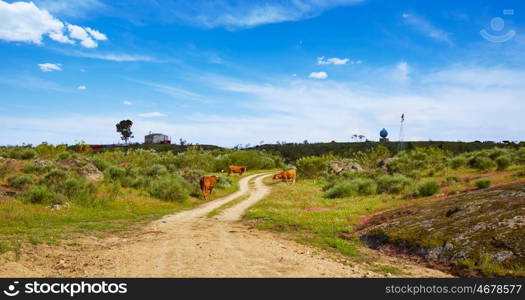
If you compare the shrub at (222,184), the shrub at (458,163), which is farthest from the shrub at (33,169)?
the shrub at (458,163)

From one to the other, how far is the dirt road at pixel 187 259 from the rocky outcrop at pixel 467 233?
3.17 ft

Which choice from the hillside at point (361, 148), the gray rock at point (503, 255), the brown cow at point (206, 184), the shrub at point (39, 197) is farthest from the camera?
the hillside at point (361, 148)

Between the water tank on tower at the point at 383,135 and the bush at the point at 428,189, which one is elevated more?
the water tank on tower at the point at 383,135

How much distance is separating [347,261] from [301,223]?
5409 mm

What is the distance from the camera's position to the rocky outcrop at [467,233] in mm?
8180

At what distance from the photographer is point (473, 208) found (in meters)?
11.6

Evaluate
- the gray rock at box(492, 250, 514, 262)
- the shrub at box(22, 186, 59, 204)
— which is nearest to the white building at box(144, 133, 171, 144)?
the shrub at box(22, 186, 59, 204)

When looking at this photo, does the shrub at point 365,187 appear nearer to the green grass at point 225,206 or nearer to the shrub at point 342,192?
the shrub at point 342,192

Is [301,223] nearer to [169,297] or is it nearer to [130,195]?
[169,297]

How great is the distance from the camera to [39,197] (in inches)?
651

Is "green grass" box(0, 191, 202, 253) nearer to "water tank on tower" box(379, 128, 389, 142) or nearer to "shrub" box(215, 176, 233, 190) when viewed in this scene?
"shrub" box(215, 176, 233, 190)

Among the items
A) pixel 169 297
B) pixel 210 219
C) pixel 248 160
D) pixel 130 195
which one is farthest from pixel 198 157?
pixel 169 297

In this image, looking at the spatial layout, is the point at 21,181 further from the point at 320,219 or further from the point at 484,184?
the point at 484,184

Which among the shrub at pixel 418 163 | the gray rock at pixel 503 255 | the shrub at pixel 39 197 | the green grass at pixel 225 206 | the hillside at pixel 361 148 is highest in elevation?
the hillside at pixel 361 148
